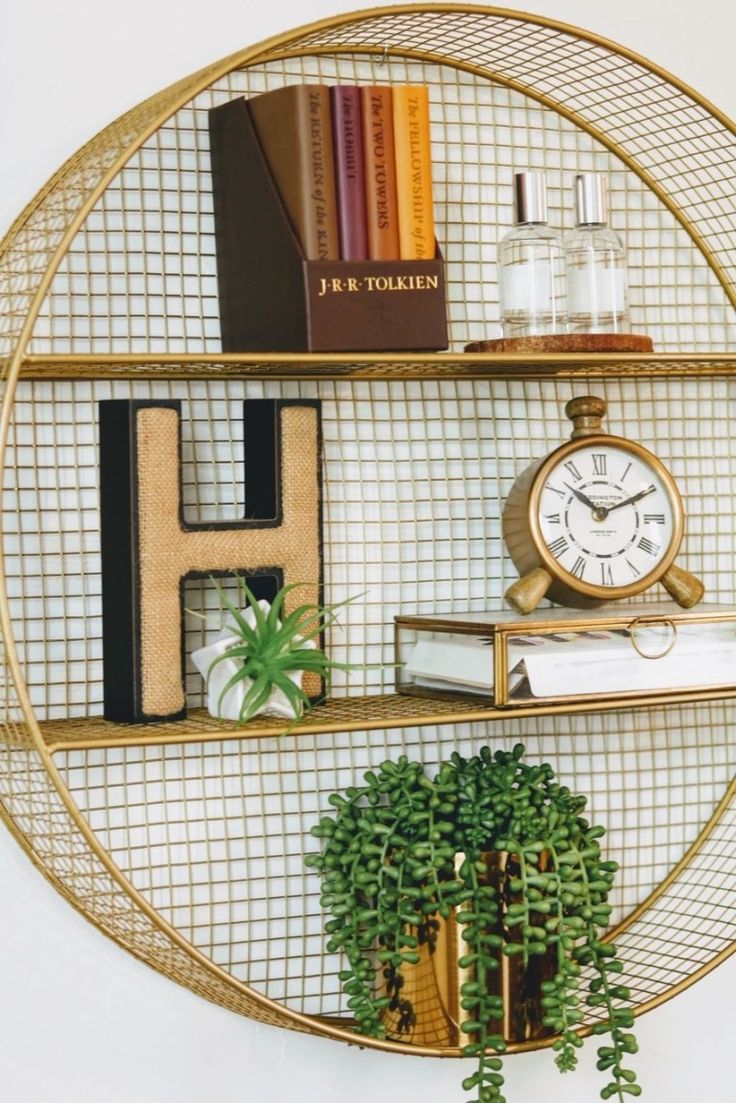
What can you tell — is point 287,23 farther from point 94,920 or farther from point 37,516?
point 94,920

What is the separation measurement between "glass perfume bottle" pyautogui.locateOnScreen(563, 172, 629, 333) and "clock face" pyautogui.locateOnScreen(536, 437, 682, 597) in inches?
4.8

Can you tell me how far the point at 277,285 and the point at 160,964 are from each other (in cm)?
63

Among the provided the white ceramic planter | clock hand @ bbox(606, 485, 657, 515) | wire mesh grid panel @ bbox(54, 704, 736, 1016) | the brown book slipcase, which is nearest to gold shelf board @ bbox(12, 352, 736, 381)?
the brown book slipcase

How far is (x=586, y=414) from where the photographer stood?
1.37 m

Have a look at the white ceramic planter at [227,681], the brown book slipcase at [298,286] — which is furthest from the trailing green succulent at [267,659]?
the brown book slipcase at [298,286]

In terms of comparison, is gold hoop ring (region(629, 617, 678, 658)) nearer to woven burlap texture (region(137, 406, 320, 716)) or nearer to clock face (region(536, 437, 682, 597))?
clock face (region(536, 437, 682, 597))

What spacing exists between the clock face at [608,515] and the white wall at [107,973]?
1.73 feet

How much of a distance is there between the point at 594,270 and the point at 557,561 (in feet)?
0.91

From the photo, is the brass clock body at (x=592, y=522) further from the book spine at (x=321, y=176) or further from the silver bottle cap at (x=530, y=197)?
the book spine at (x=321, y=176)

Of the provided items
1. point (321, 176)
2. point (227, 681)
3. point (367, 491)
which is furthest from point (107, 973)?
point (321, 176)

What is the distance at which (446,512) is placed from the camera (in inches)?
57.3

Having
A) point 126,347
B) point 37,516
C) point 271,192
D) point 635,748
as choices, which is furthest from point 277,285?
point 635,748

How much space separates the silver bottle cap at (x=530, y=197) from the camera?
1305mm

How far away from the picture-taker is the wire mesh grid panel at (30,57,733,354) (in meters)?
1.33
